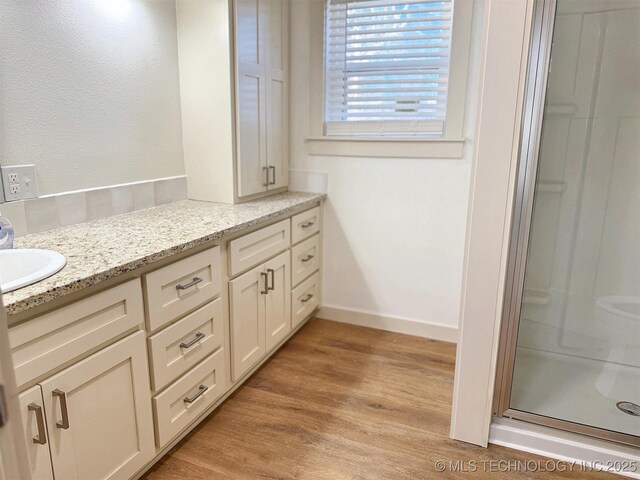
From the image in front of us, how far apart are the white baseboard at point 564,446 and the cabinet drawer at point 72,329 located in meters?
1.49

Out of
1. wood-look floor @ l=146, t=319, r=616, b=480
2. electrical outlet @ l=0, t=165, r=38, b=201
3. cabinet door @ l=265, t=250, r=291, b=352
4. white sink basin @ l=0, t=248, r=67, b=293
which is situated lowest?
wood-look floor @ l=146, t=319, r=616, b=480

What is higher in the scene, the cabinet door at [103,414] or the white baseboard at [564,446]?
the cabinet door at [103,414]

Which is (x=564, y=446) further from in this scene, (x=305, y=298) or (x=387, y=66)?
(x=387, y=66)

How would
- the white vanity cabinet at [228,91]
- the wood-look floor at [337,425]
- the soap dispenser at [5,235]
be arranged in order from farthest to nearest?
1. the white vanity cabinet at [228,91]
2. the wood-look floor at [337,425]
3. the soap dispenser at [5,235]

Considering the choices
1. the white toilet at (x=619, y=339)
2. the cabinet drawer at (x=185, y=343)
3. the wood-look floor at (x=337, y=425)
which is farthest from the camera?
the white toilet at (x=619, y=339)

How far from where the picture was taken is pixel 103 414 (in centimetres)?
136

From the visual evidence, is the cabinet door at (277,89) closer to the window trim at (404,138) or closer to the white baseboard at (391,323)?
the window trim at (404,138)

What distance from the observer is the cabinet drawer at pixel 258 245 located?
1.97 m

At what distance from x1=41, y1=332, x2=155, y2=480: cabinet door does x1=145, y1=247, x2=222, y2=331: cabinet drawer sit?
0.37ft

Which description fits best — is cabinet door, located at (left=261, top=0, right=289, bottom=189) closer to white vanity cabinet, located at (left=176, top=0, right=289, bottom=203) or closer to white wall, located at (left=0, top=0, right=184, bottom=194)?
white vanity cabinet, located at (left=176, top=0, right=289, bottom=203)

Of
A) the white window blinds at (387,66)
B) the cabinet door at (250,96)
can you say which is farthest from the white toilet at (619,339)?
the cabinet door at (250,96)

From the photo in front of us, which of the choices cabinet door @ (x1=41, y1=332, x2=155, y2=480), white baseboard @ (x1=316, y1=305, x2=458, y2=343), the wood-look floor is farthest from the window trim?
cabinet door @ (x1=41, y1=332, x2=155, y2=480)

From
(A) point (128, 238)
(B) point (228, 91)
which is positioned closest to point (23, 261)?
(A) point (128, 238)

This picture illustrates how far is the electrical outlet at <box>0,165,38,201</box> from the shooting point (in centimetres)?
158
